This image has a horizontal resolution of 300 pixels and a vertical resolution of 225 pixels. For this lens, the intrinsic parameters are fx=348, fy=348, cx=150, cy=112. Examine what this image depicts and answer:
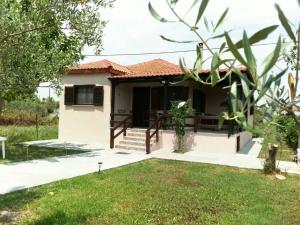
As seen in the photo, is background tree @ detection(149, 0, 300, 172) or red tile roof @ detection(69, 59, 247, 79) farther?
red tile roof @ detection(69, 59, 247, 79)

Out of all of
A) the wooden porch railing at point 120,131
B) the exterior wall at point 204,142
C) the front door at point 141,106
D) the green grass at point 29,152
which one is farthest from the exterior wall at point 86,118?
the exterior wall at point 204,142

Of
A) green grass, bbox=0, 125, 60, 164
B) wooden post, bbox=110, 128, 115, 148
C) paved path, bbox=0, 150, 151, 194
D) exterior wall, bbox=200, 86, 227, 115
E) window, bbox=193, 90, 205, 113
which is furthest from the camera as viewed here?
exterior wall, bbox=200, 86, 227, 115

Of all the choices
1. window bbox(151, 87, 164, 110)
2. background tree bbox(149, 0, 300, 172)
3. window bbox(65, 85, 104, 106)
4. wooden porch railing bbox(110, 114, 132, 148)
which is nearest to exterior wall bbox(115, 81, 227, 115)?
window bbox(151, 87, 164, 110)

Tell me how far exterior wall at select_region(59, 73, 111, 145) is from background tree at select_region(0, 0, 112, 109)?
6656mm

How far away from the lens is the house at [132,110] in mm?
16234

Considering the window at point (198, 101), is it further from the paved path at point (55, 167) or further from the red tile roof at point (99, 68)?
the paved path at point (55, 167)

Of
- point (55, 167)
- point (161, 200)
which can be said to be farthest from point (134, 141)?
point (161, 200)

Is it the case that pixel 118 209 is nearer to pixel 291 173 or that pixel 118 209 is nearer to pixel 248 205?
pixel 248 205

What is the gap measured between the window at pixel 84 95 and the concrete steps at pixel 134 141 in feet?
11.2

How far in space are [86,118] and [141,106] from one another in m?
3.24

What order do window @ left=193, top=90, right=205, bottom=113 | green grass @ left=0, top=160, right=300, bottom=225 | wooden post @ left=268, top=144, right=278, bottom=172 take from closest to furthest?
1. green grass @ left=0, top=160, right=300, bottom=225
2. wooden post @ left=268, top=144, right=278, bottom=172
3. window @ left=193, top=90, right=205, bottom=113

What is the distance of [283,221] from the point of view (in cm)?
Answer: 682

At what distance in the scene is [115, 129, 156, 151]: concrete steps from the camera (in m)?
16.2

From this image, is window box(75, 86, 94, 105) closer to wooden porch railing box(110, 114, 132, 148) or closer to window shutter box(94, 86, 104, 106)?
window shutter box(94, 86, 104, 106)
